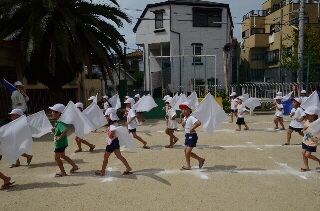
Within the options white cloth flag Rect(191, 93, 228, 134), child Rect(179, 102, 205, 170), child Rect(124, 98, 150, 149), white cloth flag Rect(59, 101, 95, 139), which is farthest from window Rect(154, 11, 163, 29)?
white cloth flag Rect(59, 101, 95, 139)

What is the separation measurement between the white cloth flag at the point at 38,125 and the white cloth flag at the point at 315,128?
548cm

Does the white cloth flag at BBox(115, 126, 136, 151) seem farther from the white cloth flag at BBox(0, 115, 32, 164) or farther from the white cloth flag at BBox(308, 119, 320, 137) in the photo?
the white cloth flag at BBox(308, 119, 320, 137)

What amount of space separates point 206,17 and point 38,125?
2137cm

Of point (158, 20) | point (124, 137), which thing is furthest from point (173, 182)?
point (158, 20)

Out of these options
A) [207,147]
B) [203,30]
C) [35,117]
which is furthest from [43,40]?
[203,30]

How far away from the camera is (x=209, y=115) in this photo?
6.81m

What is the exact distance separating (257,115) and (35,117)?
12486 mm

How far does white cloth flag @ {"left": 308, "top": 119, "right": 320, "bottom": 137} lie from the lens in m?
5.60

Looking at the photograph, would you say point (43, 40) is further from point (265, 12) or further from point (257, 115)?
point (265, 12)

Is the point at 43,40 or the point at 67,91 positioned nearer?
the point at 43,40

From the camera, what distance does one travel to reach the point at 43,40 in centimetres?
1278

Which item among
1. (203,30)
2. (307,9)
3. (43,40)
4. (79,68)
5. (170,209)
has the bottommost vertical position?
(170,209)

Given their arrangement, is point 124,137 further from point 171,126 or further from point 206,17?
point 206,17

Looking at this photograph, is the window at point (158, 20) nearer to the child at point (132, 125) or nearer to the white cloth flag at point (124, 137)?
the child at point (132, 125)
